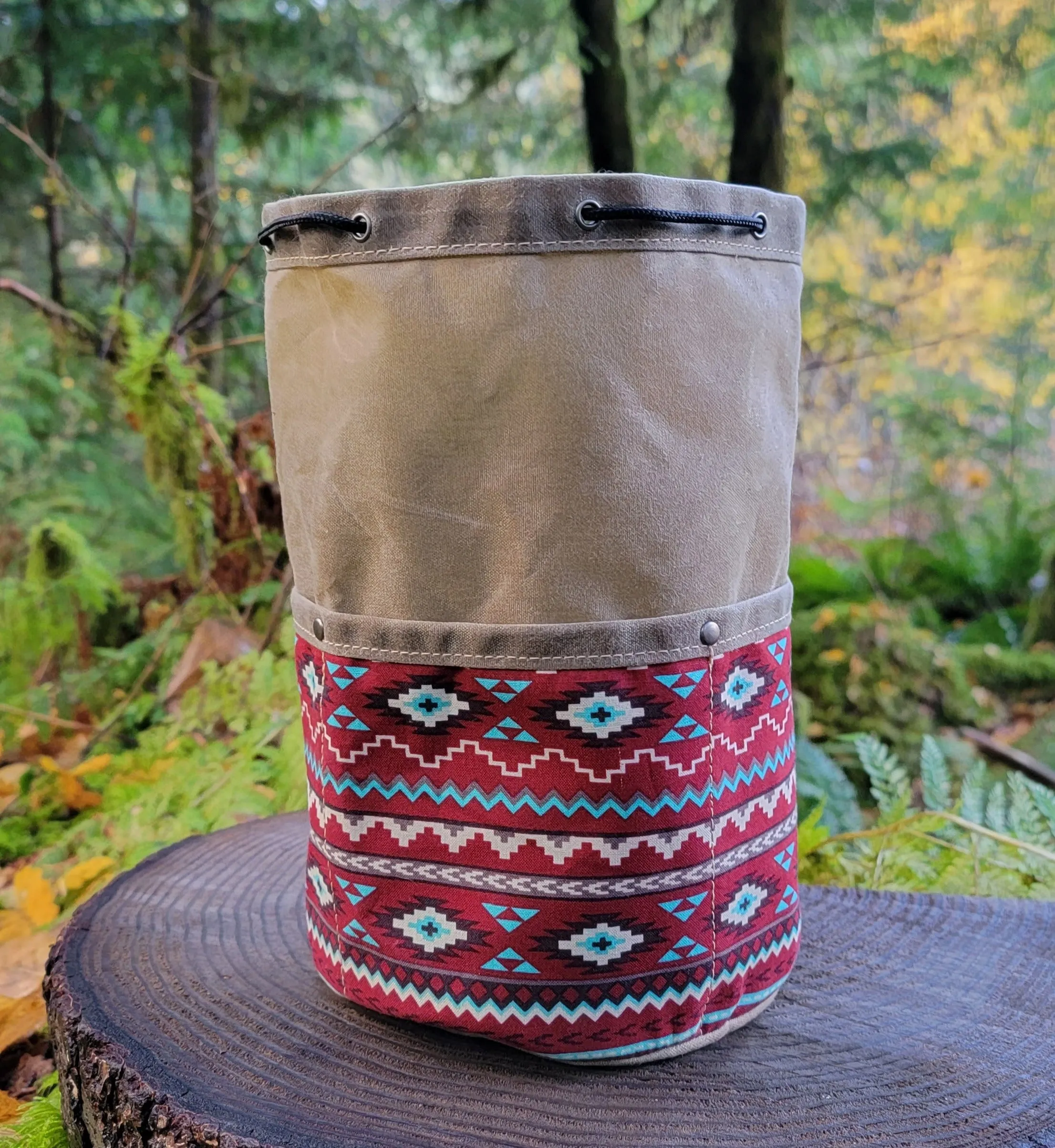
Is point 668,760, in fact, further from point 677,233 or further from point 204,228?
point 204,228

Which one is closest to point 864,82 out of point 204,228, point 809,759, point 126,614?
point 204,228

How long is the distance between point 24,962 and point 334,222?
122cm

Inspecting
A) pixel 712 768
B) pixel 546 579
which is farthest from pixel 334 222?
pixel 712 768

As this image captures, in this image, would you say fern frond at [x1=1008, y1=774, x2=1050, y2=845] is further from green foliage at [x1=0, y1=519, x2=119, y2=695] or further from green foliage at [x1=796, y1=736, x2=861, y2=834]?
green foliage at [x1=0, y1=519, x2=119, y2=695]

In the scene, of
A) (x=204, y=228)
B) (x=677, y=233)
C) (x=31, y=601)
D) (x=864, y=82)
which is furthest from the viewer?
(x=864, y=82)

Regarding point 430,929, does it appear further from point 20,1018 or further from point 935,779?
point 935,779

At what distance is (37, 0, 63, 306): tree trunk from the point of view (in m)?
3.01

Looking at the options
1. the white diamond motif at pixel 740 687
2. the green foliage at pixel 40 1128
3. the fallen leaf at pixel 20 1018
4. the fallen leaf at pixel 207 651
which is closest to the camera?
the white diamond motif at pixel 740 687

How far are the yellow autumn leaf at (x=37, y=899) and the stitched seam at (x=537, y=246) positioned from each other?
1.15m

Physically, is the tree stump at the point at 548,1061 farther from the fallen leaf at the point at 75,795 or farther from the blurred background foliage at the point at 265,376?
the fallen leaf at the point at 75,795

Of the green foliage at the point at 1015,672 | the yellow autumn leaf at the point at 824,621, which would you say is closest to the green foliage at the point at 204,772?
the yellow autumn leaf at the point at 824,621

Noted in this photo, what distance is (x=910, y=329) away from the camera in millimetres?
4828

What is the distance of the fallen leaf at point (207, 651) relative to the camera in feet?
7.99

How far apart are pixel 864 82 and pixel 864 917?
11.5 feet
